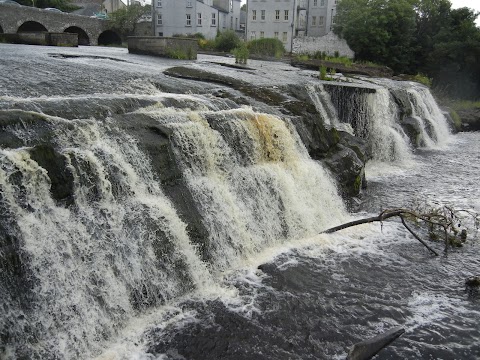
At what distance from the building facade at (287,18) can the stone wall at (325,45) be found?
1177mm

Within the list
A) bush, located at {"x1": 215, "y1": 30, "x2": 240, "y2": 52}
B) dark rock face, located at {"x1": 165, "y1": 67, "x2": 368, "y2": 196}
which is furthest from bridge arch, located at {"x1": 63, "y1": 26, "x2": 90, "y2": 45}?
dark rock face, located at {"x1": 165, "y1": 67, "x2": 368, "y2": 196}

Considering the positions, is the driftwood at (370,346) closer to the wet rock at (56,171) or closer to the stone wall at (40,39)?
the wet rock at (56,171)

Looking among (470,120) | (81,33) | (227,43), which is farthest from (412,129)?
(81,33)

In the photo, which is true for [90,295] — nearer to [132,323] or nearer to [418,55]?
[132,323]

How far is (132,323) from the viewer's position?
600 cm

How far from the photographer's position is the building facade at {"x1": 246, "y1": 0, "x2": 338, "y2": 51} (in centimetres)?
4869

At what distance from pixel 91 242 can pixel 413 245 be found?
6.16 meters

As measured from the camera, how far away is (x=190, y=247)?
24.0 feet

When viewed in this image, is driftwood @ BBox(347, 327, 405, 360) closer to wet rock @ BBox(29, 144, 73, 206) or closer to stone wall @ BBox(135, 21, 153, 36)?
wet rock @ BBox(29, 144, 73, 206)

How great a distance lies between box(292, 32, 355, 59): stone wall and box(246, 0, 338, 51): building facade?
118 cm

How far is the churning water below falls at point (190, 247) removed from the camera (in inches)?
219

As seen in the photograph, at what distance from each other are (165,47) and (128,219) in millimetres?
16393

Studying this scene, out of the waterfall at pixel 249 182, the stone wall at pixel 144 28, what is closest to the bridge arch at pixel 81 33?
the stone wall at pixel 144 28

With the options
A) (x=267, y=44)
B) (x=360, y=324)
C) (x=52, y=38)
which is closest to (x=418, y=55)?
(x=267, y=44)
